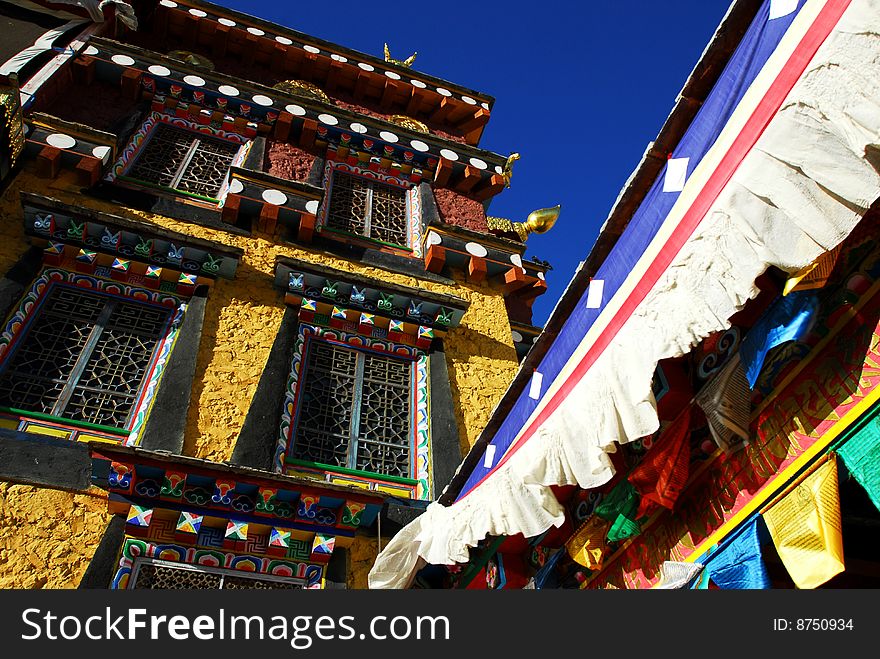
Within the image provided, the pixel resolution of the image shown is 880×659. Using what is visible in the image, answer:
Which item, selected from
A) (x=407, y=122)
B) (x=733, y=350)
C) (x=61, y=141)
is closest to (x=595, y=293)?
(x=733, y=350)

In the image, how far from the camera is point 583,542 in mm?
3715

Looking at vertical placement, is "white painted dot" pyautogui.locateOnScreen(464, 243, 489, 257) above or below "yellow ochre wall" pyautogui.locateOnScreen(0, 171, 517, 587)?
above

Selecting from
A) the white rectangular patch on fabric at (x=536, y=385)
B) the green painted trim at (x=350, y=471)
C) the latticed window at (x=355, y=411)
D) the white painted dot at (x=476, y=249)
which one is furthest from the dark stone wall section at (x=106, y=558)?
the white painted dot at (x=476, y=249)

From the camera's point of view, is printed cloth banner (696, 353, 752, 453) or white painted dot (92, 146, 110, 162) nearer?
printed cloth banner (696, 353, 752, 453)

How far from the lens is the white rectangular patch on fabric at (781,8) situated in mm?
2761

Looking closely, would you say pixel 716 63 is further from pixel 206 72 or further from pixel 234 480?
pixel 206 72

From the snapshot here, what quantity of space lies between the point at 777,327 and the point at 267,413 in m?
4.23

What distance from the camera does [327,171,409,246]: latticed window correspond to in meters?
8.80

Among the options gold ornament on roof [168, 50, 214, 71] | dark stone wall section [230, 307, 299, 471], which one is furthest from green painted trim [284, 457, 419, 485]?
gold ornament on roof [168, 50, 214, 71]

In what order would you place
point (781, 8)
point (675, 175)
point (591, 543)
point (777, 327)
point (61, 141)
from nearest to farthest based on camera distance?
point (777, 327) → point (781, 8) → point (675, 175) → point (591, 543) → point (61, 141)

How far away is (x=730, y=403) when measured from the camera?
2918mm

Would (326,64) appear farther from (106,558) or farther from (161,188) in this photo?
(106,558)

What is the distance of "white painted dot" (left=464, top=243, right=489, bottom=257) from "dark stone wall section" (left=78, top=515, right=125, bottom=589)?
15.7 feet

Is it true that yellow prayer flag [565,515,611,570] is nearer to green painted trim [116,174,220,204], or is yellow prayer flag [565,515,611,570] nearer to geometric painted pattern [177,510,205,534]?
geometric painted pattern [177,510,205,534]
